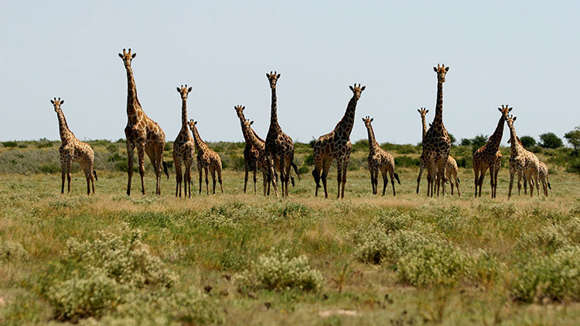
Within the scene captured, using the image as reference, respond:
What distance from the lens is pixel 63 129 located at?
20734 millimetres

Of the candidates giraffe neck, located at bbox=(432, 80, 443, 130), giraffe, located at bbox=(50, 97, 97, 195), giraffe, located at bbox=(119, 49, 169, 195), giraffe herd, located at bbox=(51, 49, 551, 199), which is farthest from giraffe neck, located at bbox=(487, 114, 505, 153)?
giraffe, located at bbox=(50, 97, 97, 195)

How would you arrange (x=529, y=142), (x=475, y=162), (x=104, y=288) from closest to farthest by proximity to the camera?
(x=104, y=288) → (x=475, y=162) → (x=529, y=142)

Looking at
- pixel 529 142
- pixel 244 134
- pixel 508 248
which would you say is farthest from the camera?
pixel 529 142

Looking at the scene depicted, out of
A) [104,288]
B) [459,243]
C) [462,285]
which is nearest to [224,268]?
[104,288]

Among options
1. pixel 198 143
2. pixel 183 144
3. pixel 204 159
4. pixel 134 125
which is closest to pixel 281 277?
pixel 134 125

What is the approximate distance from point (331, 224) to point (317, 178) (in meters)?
8.79

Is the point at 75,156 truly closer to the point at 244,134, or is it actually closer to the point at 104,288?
the point at 244,134

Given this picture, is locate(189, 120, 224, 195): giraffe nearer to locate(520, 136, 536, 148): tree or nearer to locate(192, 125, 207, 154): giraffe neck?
locate(192, 125, 207, 154): giraffe neck

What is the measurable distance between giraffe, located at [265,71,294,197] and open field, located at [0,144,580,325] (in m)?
6.83

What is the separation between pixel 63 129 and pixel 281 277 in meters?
16.0

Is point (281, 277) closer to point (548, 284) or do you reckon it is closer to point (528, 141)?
point (548, 284)

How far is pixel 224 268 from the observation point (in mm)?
8312

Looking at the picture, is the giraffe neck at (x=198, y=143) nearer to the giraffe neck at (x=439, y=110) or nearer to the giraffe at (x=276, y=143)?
the giraffe at (x=276, y=143)

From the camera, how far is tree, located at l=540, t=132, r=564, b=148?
64.7 m
